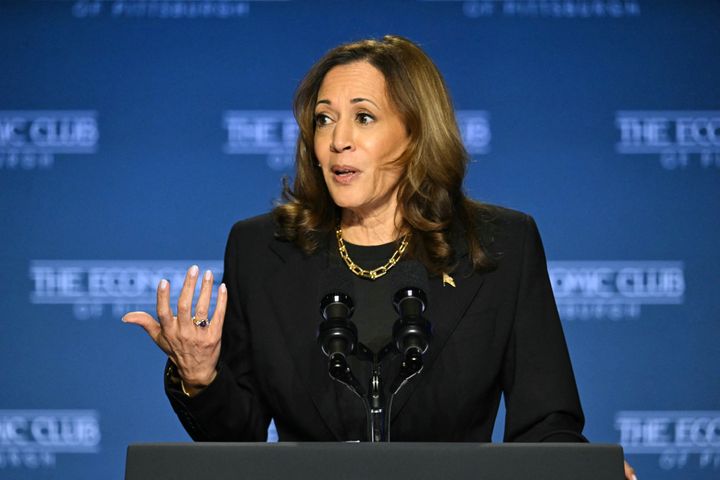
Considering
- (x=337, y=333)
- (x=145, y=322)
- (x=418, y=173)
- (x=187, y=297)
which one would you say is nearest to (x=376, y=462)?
(x=337, y=333)

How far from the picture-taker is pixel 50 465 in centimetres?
350

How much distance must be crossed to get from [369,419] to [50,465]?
2.29m

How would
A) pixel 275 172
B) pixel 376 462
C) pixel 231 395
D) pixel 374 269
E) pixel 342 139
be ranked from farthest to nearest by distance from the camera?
pixel 275 172 < pixel 374 269 < pixel 342 139 < pixel 231 395 < pixel 376 462

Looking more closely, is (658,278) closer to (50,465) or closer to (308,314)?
(308,314)

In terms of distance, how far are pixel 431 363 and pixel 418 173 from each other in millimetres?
438

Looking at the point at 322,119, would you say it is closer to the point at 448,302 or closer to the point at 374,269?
the point at 374,269

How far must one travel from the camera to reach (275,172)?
3.56m

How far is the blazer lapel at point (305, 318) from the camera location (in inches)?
78.2

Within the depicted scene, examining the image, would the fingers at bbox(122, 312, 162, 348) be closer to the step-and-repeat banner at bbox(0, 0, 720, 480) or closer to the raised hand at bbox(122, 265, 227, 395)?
the raised hand at bbox(122, 265, 227, 395)

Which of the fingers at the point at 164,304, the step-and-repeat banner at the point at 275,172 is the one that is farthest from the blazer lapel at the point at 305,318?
the step-and-repeat banner at the point at 275,172

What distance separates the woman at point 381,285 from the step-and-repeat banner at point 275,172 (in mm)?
1290

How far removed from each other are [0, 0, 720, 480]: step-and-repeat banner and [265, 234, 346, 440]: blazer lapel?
1.40 m

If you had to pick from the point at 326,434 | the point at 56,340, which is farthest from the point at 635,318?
the point at 56,340

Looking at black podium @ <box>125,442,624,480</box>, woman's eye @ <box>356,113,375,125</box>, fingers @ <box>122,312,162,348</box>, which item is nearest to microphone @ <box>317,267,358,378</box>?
black podium @ <box>125,442,624,480</box>
